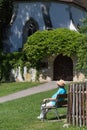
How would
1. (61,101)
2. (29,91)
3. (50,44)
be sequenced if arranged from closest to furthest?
(61,101), (29,91), (50,44)

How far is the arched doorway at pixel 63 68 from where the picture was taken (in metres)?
36.7

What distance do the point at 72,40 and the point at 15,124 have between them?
22.0 meters

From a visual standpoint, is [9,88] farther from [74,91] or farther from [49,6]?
[74,91]

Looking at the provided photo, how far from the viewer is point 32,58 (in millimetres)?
35656

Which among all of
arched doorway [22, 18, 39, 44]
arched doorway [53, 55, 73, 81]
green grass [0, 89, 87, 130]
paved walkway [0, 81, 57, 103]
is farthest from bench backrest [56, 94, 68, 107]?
arched doorway [22, 18, 39, 44]

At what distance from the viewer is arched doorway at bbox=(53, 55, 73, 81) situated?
36.7 meters

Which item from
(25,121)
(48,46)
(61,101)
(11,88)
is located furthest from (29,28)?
(25,121)

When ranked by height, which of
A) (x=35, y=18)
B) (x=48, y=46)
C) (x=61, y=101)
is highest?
(x=35, y=18)

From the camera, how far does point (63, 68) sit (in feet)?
121

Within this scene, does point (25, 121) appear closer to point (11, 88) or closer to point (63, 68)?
point (11, 88)

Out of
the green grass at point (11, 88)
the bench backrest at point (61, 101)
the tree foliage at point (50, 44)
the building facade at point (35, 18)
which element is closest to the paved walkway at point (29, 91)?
the green grass at point (11, 88)

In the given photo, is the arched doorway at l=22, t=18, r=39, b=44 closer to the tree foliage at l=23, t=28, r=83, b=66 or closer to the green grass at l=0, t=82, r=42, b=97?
the tree foliage at l=23, t=28, r=83, b=66

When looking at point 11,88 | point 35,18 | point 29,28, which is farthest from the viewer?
point 29,28

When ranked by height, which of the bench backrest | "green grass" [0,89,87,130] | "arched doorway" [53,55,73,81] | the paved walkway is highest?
"arched doorway" [53,55,73,81]
